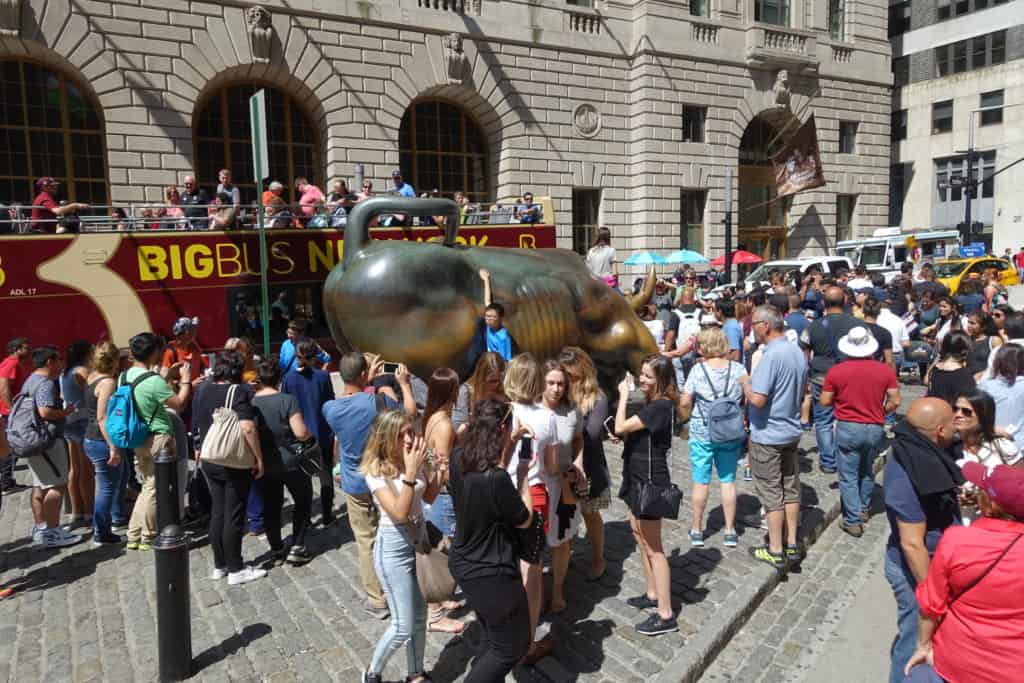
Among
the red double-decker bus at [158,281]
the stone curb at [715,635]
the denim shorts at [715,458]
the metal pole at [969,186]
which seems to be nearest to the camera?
the stone curb at [715,635]

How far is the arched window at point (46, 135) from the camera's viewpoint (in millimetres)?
16094

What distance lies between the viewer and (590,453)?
471 cm

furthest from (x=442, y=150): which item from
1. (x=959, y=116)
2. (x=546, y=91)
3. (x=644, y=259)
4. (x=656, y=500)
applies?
(x=959, y=116)

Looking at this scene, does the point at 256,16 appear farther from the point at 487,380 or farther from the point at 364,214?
the point at 487,380

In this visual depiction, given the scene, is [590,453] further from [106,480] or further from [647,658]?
[106,480]

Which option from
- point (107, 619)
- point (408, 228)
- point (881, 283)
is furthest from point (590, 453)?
point (881, 283)

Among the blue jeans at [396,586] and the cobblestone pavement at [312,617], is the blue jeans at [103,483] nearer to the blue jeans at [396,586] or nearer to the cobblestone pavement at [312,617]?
the cobblestone pavement at [312,617]

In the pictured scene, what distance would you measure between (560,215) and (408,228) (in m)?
11.4

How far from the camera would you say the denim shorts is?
→ 539 cm

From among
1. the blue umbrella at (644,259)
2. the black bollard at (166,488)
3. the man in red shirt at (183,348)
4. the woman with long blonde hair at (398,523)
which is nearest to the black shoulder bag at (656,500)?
the woman with long blonde hair at (398,523)

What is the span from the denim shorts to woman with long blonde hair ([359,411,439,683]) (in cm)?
263

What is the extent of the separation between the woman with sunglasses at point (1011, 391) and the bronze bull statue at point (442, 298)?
3485 mm

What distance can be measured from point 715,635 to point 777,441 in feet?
5.49

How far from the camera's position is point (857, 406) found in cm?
577
